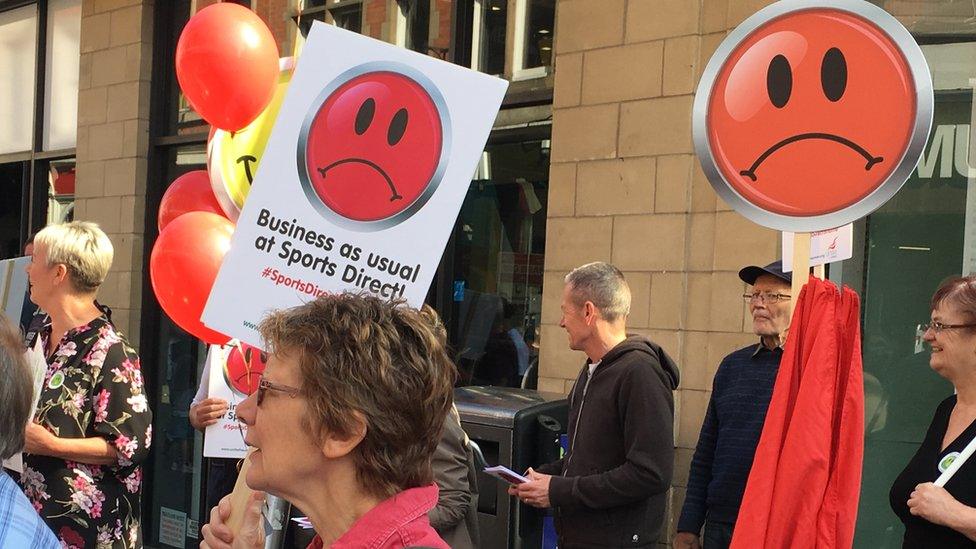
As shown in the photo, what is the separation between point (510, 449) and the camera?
176 inches

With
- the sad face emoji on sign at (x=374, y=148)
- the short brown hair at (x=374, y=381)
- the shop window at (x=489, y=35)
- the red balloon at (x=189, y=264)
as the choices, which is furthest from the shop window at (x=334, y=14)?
the short brown hair at (x=374, y=381)

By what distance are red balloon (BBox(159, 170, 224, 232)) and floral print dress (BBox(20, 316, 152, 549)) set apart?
4.92 feet

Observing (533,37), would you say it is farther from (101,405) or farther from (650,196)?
(101,405)

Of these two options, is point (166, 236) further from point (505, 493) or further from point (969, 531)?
point (969, 531)

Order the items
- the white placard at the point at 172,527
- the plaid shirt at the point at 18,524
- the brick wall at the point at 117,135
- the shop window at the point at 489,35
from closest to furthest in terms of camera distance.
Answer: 1. the plaid shirt at the point at 18,524
2. the shop window at the point at 489,35
3. the white placard at the point at 172,527
4. the brick wall at the point at 117,135

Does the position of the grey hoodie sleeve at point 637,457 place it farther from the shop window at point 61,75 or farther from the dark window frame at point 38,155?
the dark window frame at point 38,155

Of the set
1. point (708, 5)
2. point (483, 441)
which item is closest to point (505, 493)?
point (483, 441)

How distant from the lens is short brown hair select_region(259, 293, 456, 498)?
1.74 m

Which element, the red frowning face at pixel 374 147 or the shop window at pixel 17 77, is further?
the shop window at pixel 17 77

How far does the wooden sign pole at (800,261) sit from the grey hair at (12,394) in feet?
5.94

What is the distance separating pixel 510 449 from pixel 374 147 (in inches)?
75.4

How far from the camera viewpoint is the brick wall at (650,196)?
4.77 meters

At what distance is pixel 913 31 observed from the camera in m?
4.65

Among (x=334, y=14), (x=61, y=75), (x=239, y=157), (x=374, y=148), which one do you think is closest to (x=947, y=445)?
(x=374, y=148)
